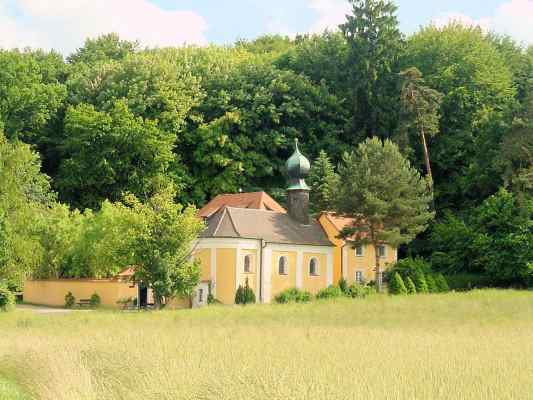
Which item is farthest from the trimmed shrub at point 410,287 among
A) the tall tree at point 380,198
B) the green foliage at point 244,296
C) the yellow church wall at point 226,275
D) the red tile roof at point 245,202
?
the red tile roof at point 245,202

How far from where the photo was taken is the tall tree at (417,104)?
191 ft

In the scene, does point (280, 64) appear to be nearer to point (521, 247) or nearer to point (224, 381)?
point (521, 247)

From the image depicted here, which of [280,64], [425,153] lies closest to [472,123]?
[425,153]

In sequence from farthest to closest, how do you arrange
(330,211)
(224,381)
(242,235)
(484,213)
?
(330,211), (484,213), (242,235), (224,381)

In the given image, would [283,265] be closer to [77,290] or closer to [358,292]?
[358,292]

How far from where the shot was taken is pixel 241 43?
90.2 metres

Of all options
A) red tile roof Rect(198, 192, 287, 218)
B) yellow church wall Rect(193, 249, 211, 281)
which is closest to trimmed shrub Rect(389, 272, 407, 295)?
yellow church wall Rect(193, 249, 211, 281)

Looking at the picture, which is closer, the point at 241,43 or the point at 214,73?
the point at 214,73

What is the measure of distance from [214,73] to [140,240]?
1231 inches

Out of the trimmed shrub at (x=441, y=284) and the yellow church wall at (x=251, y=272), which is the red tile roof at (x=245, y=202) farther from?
the trimmed shrub at (x=441, y=284)

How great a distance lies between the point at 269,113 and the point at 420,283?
70.1 feet

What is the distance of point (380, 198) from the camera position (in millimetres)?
50062

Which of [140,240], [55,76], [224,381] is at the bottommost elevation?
[224,381]

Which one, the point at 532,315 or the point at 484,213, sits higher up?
the point at 484,213
